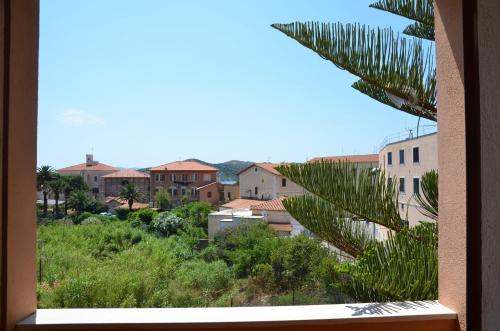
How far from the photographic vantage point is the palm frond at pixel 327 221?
2047 millimetres

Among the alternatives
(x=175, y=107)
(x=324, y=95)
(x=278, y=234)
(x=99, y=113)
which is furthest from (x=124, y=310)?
(x=99, y=113)

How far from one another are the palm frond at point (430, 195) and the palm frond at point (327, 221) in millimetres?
393

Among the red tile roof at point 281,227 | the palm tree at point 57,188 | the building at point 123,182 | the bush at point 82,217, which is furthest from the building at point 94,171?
the red tile roof at point 281,227

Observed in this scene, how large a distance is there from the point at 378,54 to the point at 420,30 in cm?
54

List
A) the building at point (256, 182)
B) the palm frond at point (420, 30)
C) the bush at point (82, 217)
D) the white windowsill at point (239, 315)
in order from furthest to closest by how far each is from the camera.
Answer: the bush at point (82, 217)
the building at point (256, 182)
the palm frond at point (420, 30)
the white windowsill at point (239, 315)

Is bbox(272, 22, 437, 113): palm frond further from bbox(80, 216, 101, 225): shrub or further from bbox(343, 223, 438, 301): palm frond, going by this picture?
bbox(80, 216, 101, 225): shrub

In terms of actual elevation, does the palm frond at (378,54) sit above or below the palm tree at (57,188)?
above

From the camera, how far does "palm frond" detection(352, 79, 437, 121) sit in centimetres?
218

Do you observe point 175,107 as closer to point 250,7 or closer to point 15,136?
point 250,7

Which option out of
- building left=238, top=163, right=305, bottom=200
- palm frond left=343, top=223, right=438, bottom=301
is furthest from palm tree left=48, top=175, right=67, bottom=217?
palm frond left=343, top=223, right=438, bottom=301

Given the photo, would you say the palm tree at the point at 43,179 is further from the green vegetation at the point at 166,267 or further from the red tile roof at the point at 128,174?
the red tile roof at the point at 128,174

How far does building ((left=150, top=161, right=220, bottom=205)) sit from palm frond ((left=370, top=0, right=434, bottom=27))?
11.3 metres

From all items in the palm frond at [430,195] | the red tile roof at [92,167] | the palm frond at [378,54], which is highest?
the palm frond at [378,54]

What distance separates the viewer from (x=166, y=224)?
12672 millimetres
